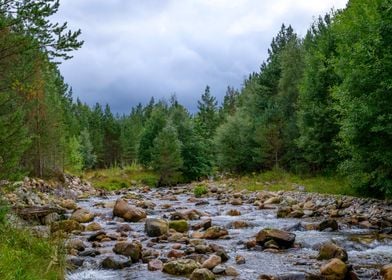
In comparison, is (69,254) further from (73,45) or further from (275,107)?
(275,107)

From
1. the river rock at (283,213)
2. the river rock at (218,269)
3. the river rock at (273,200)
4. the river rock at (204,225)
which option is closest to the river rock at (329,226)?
the river rock at (283,213)

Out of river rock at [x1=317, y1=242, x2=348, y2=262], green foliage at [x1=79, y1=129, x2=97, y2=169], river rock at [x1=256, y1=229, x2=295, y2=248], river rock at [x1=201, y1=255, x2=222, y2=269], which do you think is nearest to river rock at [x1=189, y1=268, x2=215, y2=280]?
river rock at [x1=201, y1=255, x2=222, y2=269]

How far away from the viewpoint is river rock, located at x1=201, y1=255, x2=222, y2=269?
11.6 metres

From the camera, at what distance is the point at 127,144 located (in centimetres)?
8588

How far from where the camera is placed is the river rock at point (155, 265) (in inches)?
467

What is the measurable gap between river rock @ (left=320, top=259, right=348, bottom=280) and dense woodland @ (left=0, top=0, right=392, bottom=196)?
25.4 feet

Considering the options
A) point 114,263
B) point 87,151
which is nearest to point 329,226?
point 114,263

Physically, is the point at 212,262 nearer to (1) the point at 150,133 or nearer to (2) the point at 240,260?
(2) the point at 240,260

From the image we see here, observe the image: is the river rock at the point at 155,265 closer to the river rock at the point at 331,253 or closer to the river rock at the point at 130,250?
the river rock at the point at 130,250

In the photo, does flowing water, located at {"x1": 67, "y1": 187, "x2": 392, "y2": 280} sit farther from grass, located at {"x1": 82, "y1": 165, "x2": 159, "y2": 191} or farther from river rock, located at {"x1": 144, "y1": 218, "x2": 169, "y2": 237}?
grass, located at {"x1": 82, "y1": 165, "x2": 159, "y2": 191}

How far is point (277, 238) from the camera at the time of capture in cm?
1420

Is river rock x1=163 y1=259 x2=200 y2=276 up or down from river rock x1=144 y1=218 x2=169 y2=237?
down

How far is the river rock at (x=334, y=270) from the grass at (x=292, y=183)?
1489cm

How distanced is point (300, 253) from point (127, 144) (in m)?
74.4
